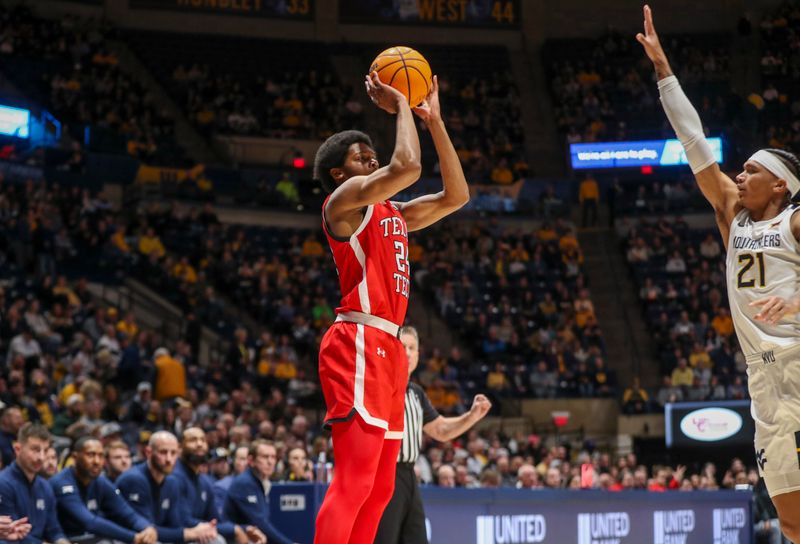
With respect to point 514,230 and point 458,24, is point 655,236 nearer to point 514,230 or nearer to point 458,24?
point 514,230

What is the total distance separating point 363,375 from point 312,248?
21355 millimetres

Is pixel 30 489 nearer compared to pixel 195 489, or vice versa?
pixel 30 489

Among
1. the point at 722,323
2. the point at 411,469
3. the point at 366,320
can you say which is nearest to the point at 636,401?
the point at 722,323

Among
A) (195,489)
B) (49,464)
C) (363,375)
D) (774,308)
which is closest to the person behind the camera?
(774,308)

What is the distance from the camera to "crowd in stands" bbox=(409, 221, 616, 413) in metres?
23.5

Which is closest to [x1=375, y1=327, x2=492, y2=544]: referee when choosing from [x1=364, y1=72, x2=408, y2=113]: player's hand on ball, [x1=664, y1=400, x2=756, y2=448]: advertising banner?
[x1=364, y1=72, x2=408, y2=113]: player's hand on ball

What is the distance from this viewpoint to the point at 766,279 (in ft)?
16.8

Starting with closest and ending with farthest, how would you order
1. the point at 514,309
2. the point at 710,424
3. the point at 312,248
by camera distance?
the point at 710,424 → the point at 514,309 → the point at 312,248

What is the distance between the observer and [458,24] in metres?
33.5

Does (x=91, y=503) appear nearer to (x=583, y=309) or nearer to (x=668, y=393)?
(x=668, y=393)

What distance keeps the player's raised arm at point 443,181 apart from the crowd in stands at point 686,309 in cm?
1737

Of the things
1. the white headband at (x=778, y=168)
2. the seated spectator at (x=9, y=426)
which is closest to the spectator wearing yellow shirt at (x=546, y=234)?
the seated spectator at (x=9, y=426)

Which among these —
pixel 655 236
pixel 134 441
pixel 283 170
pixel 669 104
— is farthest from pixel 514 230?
pixel 669 104

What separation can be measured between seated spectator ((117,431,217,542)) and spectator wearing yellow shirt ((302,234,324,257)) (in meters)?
16.5
